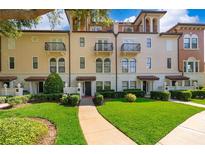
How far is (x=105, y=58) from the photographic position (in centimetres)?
2367

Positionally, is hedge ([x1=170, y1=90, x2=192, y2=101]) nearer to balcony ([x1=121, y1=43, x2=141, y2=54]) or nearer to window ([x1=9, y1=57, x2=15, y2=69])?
balcony ([x1=121, y1=43, x2=141, y2=54])

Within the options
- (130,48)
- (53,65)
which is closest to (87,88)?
(53,65)

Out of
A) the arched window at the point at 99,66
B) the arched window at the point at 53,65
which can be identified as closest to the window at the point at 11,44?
the arched window at the point at 53,65

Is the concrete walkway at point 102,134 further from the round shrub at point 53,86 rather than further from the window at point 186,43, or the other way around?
the window at point 186,43

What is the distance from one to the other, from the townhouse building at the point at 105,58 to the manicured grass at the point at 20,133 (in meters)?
15.5

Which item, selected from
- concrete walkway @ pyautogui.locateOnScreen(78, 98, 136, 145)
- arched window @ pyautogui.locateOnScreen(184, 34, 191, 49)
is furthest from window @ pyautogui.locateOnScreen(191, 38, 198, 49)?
concrete walkway @ pyautogui.locateOnScreen(78, 98, 136, 145)

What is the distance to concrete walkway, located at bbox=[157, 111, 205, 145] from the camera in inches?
243

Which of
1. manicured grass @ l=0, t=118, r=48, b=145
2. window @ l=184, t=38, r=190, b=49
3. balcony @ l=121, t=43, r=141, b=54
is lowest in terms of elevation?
manicured grass @ l=0, t=118, r=48, b=145

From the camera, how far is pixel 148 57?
24.2 m

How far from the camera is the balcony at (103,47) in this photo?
2290cm

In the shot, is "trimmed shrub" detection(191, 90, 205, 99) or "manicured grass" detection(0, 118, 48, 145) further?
"trimmed shrub" detection(191, 90, 205, 99)

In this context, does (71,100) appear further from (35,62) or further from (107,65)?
(35,62)

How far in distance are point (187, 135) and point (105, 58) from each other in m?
17.5
